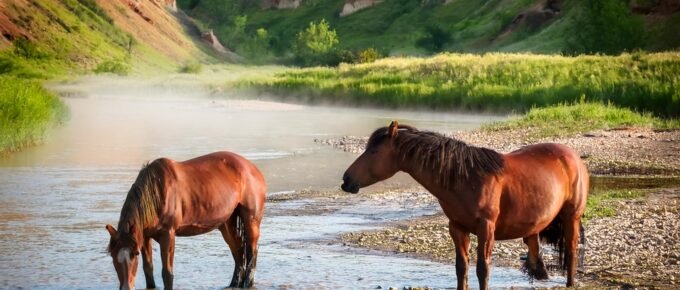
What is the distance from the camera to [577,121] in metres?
36.1

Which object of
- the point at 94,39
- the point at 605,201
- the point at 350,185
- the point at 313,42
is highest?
the point at 350,185

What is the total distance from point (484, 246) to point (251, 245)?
2795 millimetres

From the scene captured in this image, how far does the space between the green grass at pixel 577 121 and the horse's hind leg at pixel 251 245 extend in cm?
2077

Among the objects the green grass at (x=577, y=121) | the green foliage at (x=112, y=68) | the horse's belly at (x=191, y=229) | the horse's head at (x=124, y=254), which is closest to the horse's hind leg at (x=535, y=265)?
the horse's belly at (x=191, y=229)

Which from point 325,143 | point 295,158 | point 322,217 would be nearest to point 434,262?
point 322,217

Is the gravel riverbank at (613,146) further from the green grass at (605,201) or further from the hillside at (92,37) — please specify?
the hillside at (92,37)

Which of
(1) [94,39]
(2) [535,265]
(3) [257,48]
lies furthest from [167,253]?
(3) [257,48]

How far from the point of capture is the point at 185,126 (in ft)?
155

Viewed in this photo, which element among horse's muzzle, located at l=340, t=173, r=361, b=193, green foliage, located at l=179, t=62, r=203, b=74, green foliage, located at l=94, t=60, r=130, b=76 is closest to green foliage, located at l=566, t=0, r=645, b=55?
green foliage, located at l=94, t=60, r=130, b=76

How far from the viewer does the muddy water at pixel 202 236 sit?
13.4 m

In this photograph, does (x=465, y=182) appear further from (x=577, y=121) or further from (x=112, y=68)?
(x=112, y=68)

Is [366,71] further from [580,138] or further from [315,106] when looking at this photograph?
[580,138]

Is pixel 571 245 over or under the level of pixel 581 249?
over

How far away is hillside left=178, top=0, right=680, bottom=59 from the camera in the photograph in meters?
95.8
